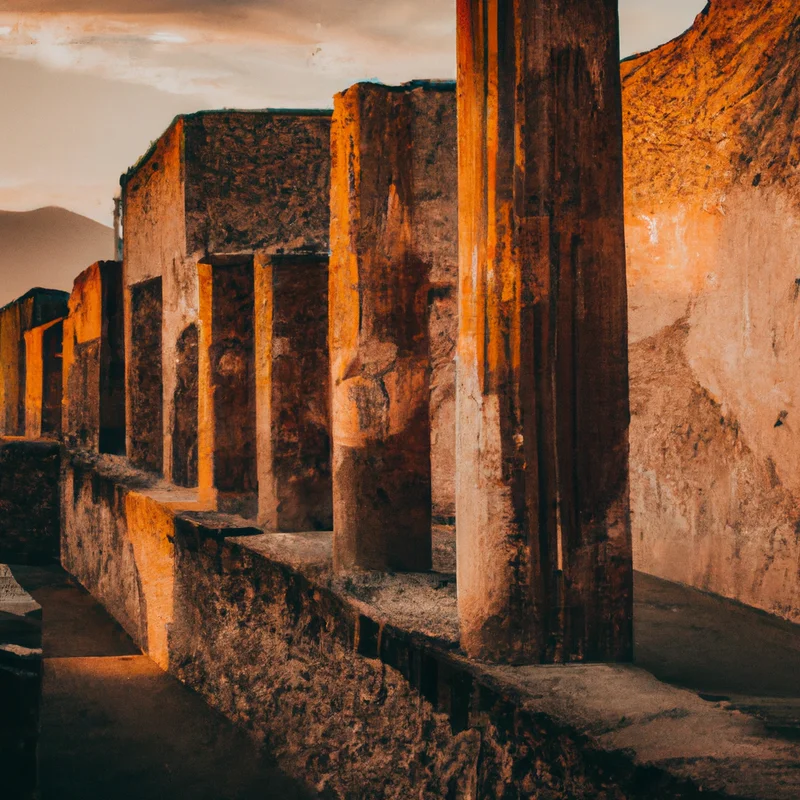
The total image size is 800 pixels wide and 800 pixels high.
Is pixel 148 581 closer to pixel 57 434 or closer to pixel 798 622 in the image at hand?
pixel 798 622

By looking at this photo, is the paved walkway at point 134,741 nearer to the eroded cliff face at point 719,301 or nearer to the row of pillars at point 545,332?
the row of pillars at point 545,332

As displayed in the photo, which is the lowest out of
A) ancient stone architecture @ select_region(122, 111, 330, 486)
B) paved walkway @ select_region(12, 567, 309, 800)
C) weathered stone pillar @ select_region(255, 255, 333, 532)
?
paved walkway @ select_region(12, 567, 309, 800)

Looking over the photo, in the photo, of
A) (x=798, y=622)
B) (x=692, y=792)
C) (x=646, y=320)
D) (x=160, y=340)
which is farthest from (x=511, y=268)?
(x=160, y=340)

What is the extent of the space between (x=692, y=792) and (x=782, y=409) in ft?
6.70

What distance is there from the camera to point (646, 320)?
442 cm

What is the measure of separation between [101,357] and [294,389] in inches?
138

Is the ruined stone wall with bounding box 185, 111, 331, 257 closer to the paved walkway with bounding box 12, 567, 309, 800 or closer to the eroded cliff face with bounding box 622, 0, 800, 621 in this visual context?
the eroded cliff face with bounding box 622, 0, 800, 621

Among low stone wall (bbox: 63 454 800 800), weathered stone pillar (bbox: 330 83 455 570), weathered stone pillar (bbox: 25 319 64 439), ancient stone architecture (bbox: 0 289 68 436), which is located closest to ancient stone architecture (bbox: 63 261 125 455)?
weathered stone pillar (bbox: 25 319 64 439)

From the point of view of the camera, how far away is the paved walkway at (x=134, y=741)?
3322 mm

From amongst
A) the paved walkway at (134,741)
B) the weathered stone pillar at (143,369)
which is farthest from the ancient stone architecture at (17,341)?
the paved walkway at (134,741)

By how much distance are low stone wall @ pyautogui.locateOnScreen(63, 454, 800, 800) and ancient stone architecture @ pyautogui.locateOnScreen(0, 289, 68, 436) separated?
6.07m

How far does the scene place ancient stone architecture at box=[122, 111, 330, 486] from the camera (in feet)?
17.0

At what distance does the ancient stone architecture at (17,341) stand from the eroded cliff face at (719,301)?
25.4 ft

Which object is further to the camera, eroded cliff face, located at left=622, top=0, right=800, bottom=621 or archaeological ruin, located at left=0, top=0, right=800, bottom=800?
eroded cliff face, located at left=622, top=0, right=800, bottom=621
